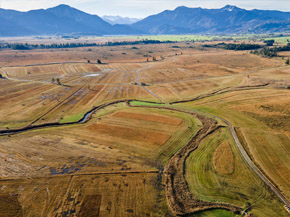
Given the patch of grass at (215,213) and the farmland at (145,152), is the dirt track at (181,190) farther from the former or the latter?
the patch of grass at (215,213)

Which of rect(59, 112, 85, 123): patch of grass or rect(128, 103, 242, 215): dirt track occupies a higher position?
rect(59, 112, 85, 123): patch of grass

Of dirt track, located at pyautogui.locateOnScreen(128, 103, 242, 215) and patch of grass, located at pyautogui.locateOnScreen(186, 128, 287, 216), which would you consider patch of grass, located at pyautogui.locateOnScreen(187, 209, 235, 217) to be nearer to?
dirt track, located at pyautogui.locateOnScreen(128, 103, 242, 215)

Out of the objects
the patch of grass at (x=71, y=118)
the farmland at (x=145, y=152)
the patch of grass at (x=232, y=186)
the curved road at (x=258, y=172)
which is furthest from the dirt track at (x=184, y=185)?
the patch of grass at (x=71, y=118)

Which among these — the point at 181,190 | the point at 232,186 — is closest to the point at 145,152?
the point at 181,190

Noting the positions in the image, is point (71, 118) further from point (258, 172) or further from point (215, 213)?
point (258, 172)

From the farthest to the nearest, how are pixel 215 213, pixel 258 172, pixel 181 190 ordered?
1. pixel 258 172
2. pixel 181 190
3. pixel 215 213

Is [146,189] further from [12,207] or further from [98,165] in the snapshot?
[12,207]

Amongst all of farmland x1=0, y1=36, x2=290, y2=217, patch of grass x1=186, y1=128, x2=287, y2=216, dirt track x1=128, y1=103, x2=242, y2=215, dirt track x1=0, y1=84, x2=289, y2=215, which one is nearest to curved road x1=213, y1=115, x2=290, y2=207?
dirt track x1=0, y1=84, x2=289, y2=215

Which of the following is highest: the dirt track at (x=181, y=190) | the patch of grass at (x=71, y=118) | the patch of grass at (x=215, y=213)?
the patch of grass at (x=71, y=118)

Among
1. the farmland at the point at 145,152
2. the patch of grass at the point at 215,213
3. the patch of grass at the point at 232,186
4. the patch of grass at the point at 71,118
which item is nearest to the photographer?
the patch of grass at the point at 215,213
